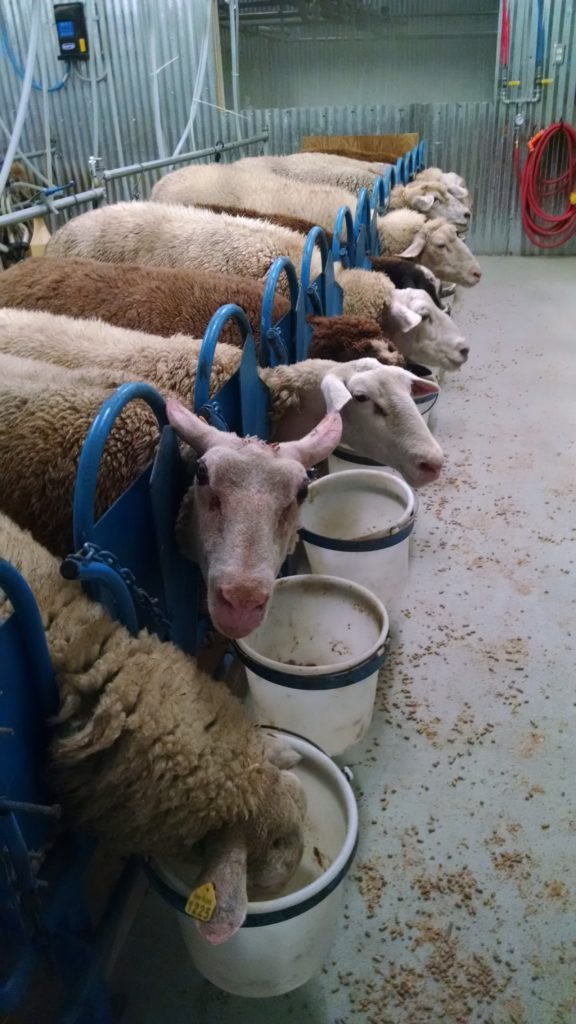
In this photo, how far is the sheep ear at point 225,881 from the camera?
1044 millimetres

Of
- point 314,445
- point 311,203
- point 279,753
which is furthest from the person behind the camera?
point 311,203

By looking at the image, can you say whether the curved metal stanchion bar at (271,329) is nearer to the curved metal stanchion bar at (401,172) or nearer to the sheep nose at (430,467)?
the sheep nose at (430,467)

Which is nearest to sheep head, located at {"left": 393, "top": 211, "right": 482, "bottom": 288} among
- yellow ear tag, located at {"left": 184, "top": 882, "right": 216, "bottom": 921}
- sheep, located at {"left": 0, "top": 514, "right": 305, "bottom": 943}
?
sheep, located at {"left": 0, "top": 514, "right": 305, "bottom": 943}

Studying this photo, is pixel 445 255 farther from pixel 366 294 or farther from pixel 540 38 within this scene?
pixel 540 38

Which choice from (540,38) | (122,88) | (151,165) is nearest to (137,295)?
(151,165)

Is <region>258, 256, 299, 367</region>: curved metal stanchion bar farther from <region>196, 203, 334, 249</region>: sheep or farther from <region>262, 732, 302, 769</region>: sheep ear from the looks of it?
<region>196, 203, 334, 249</region>: sheep

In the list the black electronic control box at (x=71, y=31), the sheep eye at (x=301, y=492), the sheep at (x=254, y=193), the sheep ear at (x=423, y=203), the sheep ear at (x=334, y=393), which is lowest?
the sheep eye at (x=301, y=492)

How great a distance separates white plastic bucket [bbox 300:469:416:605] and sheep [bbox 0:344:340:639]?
0.48 m

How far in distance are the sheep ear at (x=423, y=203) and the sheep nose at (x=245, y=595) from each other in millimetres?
5439

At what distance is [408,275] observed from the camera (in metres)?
4.03

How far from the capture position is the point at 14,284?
9.78 ft

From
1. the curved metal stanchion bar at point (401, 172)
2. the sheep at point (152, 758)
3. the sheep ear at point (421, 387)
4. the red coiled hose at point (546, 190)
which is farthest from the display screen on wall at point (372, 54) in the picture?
the sheep at point (152, 758)

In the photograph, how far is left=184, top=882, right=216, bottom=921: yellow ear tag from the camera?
40.9 inches

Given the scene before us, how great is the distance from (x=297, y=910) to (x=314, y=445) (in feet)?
3.36
